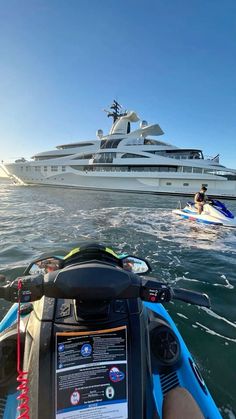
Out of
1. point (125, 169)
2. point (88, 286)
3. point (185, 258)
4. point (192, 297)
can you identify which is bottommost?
point (185, 258)

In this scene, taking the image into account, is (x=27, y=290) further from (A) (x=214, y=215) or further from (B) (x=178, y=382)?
(A) (x=214, y=215)

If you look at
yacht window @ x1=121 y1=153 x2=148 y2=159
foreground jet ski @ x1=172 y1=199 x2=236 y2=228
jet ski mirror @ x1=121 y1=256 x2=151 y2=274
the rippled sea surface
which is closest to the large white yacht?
yacht window @ x1=121 y1=153 x2=148 y2=159

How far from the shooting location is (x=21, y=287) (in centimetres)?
106

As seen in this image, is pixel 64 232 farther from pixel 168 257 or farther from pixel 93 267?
pixel 93 267

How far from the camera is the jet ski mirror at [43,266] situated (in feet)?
5.65

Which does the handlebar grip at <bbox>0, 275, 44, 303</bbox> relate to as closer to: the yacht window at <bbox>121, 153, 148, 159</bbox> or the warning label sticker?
the warning label sticker

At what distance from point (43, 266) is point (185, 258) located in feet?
14.8

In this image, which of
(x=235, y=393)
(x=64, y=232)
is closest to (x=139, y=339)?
(x=235, y=393)

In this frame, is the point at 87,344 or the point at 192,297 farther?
the point at 192,297

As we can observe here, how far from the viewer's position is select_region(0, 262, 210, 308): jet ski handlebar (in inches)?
39.2

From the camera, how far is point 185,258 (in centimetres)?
562

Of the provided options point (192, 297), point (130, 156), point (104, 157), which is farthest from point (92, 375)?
point (104, 157)

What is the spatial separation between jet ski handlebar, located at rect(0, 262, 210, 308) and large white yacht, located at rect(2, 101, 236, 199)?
28.3m

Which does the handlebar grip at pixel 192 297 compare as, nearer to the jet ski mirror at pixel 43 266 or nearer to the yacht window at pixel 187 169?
the jet ski mirror at pixel 43 266
